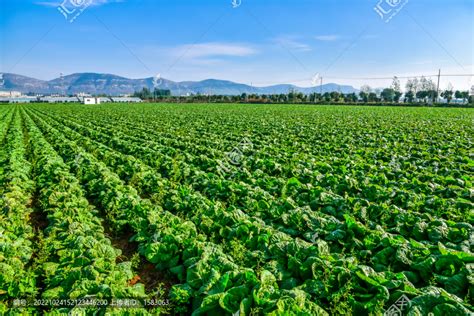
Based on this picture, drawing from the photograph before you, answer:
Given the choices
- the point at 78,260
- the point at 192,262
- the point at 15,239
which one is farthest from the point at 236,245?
the point at 15,239

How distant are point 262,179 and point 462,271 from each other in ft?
18.2

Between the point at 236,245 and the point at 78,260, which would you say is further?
the point at 236,245

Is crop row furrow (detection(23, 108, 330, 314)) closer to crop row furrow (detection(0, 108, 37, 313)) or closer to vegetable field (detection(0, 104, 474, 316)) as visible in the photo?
vegetable field (detection(0, 104, 474, 316))

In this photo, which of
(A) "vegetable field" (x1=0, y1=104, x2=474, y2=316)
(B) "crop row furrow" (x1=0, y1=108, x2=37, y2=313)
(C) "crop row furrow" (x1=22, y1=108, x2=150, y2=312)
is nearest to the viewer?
(A) "vegetable field" (x1=0, y1=104, x2=474, y2=316)

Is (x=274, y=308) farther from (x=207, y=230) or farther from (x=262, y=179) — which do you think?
(x=262, y=179)

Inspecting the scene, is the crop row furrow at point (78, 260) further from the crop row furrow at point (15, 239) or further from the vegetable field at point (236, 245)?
the crop row furrow at point (15, 239)

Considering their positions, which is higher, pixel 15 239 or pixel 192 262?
pixel 192 262

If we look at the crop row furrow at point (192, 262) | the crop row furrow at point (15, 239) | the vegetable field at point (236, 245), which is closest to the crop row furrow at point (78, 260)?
the vegetable field at point (236, 245)

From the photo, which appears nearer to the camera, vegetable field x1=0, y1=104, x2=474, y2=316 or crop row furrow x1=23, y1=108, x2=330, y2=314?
crop row furrow x1=23, y1=108, x2=330, y2=314

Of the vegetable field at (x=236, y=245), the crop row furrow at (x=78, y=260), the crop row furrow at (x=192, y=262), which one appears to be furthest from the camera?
the crop row furrow at (x=78, y=260)

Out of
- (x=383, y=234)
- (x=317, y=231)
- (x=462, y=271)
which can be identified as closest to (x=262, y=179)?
(x=317, y=231)

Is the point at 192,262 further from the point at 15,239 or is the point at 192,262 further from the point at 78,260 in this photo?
the point at 15,239

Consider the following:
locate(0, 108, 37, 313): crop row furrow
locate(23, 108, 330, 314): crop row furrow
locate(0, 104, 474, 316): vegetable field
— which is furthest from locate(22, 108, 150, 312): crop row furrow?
locate(23, 108, 330, 314): crop row furrow

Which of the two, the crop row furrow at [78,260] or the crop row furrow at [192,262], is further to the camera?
the crop row furrow at [78,260]
